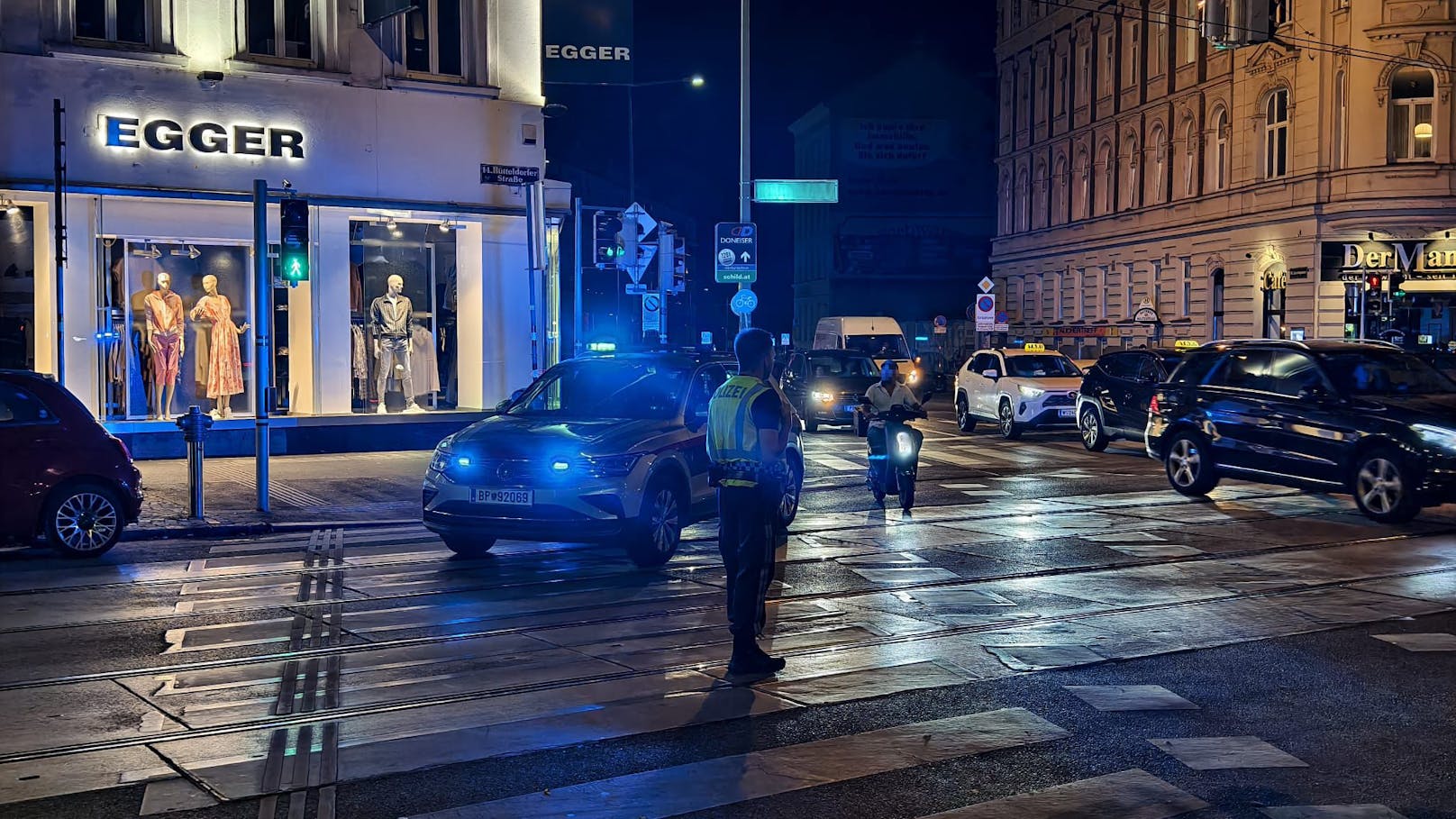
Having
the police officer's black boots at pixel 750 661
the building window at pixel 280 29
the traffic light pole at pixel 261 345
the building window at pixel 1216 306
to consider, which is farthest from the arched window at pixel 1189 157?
the police officer's black boots at pixel 750 661

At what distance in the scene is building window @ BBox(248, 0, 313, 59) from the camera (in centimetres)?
2095

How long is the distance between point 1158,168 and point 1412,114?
1190cm

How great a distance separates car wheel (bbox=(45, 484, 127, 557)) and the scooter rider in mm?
7661

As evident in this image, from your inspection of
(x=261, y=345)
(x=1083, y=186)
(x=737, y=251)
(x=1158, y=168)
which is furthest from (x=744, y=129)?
(x=1083, y=186)

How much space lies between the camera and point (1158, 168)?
5081 centimetres

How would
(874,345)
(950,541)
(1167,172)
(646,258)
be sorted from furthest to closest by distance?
1. (1167,172)
2. (874,345)
3. (646,258)
4. (950,541)

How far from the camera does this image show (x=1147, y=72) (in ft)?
168

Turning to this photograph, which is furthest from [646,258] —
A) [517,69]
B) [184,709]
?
[184,709]

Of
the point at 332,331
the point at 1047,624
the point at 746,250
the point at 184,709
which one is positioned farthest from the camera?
the point at 746,250

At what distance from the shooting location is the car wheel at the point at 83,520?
39.4ft

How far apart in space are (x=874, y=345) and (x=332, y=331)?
2198 centimetres

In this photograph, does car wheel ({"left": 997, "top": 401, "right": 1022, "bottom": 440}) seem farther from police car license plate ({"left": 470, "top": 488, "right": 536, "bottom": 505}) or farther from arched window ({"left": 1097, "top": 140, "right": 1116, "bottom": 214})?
arched window ({"left": 1097, "top": 140, "right": 1116, "bottom": 214})

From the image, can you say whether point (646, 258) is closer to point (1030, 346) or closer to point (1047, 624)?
point (1030, 346)

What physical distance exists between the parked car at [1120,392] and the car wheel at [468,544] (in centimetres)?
1328
